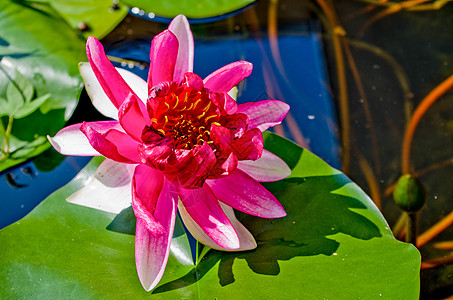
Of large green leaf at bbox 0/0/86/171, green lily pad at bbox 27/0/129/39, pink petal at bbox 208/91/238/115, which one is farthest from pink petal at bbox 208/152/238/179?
green lily pad at bbox 27/0/129/39

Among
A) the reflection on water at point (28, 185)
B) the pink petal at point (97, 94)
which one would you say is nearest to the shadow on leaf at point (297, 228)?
the pink petal at point (97, 94)

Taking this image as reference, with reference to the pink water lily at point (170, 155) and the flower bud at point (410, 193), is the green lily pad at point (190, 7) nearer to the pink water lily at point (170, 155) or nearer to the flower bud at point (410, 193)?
the pink water lily at point (170, 155)

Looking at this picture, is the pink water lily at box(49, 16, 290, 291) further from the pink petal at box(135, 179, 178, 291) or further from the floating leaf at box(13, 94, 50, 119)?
the floating leaf at box(13, 94, 50, 119)

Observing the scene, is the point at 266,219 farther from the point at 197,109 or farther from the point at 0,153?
the point at 0,153

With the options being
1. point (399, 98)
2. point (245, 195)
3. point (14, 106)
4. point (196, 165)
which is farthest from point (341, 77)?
point (14, 106)

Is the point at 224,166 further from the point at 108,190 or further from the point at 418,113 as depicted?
the point at 418,113

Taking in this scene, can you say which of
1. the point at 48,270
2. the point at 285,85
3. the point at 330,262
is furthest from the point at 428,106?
the point at 48,270

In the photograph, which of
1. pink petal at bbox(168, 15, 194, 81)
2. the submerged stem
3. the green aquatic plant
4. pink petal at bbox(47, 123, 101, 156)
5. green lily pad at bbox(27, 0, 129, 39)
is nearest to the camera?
pink petal at bbox(47, 123, 101, 156)
